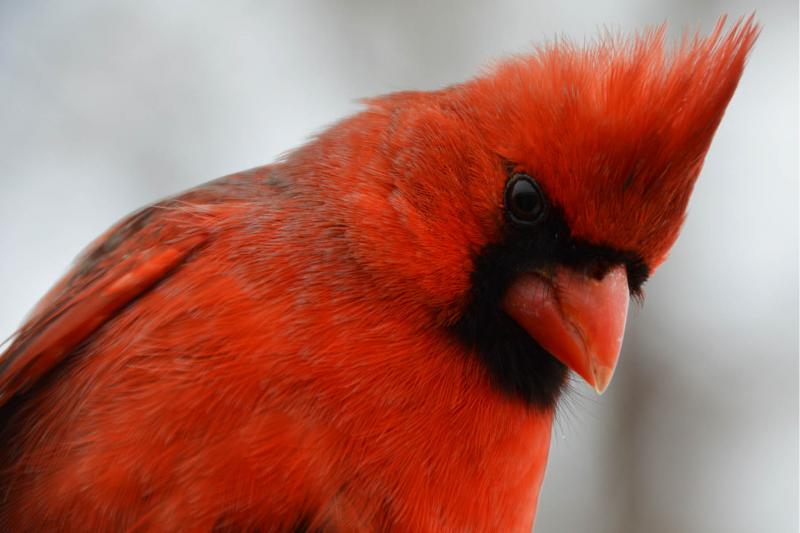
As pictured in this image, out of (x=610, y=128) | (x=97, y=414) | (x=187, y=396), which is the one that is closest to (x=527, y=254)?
(x=610, y=128)

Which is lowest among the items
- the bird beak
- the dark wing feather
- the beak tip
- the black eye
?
the beak tip

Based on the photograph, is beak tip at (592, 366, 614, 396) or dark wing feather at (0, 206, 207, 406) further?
dark wing feather at (0, 206, 207, 406)

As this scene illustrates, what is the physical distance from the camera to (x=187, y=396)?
190cm

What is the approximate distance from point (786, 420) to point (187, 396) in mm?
5754

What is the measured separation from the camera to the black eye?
1990 mm

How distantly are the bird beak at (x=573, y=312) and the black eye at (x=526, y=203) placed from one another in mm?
135

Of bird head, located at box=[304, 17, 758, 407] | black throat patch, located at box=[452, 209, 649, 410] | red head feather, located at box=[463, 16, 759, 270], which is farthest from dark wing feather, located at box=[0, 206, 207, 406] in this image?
red head feather, located at box=[463, 16, 759, 270]

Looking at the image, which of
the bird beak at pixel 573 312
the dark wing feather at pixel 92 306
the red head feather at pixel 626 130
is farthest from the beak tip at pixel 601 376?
the dark wing feather at pixel 92 306

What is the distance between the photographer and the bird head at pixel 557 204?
77.8 inches

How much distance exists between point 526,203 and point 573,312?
259mm

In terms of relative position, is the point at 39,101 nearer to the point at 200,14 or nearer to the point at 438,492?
the point at 200,14

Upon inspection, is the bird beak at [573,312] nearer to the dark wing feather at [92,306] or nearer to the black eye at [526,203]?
the black eye at [526,203]

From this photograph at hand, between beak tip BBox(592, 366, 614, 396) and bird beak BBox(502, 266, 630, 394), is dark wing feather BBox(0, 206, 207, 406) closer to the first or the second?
bird beak BBox(502, 266, 630, 394)

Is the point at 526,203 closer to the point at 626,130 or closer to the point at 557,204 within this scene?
the point at 557,204
